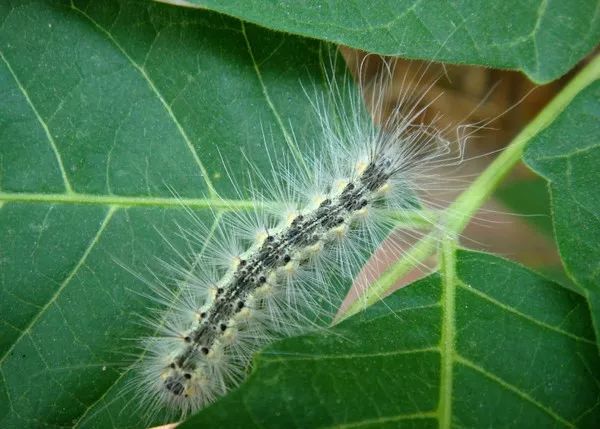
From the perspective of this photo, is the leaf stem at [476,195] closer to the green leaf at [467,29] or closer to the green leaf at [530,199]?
the green leaf at [467,29]

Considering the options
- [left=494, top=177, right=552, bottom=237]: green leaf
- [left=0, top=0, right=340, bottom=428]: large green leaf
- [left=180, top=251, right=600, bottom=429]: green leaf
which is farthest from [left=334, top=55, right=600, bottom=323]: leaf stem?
[left=494, top=177, right=552, bottom=237]: green leaf

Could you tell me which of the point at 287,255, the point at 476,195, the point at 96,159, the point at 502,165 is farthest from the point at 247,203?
the point at 502,165

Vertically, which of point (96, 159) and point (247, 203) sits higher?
point (247, 203)

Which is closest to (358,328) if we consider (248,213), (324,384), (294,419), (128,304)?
(324,384)

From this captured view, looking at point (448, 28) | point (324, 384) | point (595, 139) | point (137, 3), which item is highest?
point (448, 28)

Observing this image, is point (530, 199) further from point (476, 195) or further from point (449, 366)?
point (449, 366)

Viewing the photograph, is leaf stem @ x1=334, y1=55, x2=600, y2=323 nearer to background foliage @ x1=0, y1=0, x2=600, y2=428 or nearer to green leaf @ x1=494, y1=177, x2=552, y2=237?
background foliage @ x1=0, y1=0, x2=600, y2=428

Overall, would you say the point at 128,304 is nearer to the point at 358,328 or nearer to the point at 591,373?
the point at 358,328
